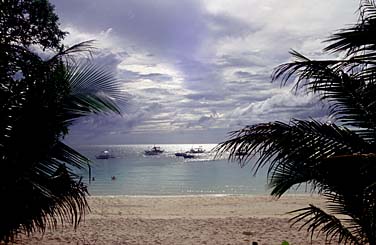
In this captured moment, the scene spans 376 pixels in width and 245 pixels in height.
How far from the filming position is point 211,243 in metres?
9.01

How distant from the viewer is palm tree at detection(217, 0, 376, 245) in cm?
292

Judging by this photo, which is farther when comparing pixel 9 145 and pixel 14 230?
pixel 14 230

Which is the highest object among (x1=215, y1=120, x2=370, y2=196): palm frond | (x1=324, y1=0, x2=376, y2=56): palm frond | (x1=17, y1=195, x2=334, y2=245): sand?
(x1=324, y1=0, x2=376, y2=56): palm frond

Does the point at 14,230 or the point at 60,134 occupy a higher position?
the point at 60,134

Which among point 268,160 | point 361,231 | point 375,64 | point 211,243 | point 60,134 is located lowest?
point 211,243

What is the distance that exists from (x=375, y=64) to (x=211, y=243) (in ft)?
22.9

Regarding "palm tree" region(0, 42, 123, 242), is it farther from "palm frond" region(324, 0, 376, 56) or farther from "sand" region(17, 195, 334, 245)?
"sand" region(17, 195, 334, 245)

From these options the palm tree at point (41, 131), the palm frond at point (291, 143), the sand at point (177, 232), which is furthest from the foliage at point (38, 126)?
the sand at point (177, 232)

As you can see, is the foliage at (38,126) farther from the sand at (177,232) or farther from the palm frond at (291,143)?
the sand at (177,232)

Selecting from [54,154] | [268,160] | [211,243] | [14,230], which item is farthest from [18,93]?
[211,243]

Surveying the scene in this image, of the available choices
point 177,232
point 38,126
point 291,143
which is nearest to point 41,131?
point 38,126

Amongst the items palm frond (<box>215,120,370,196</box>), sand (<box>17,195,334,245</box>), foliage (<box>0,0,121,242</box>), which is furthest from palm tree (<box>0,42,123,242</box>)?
sand (<box>17,195,334,245</box>)

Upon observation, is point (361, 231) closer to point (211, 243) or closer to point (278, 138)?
point (278, 138)

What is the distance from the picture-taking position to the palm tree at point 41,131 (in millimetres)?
3430
